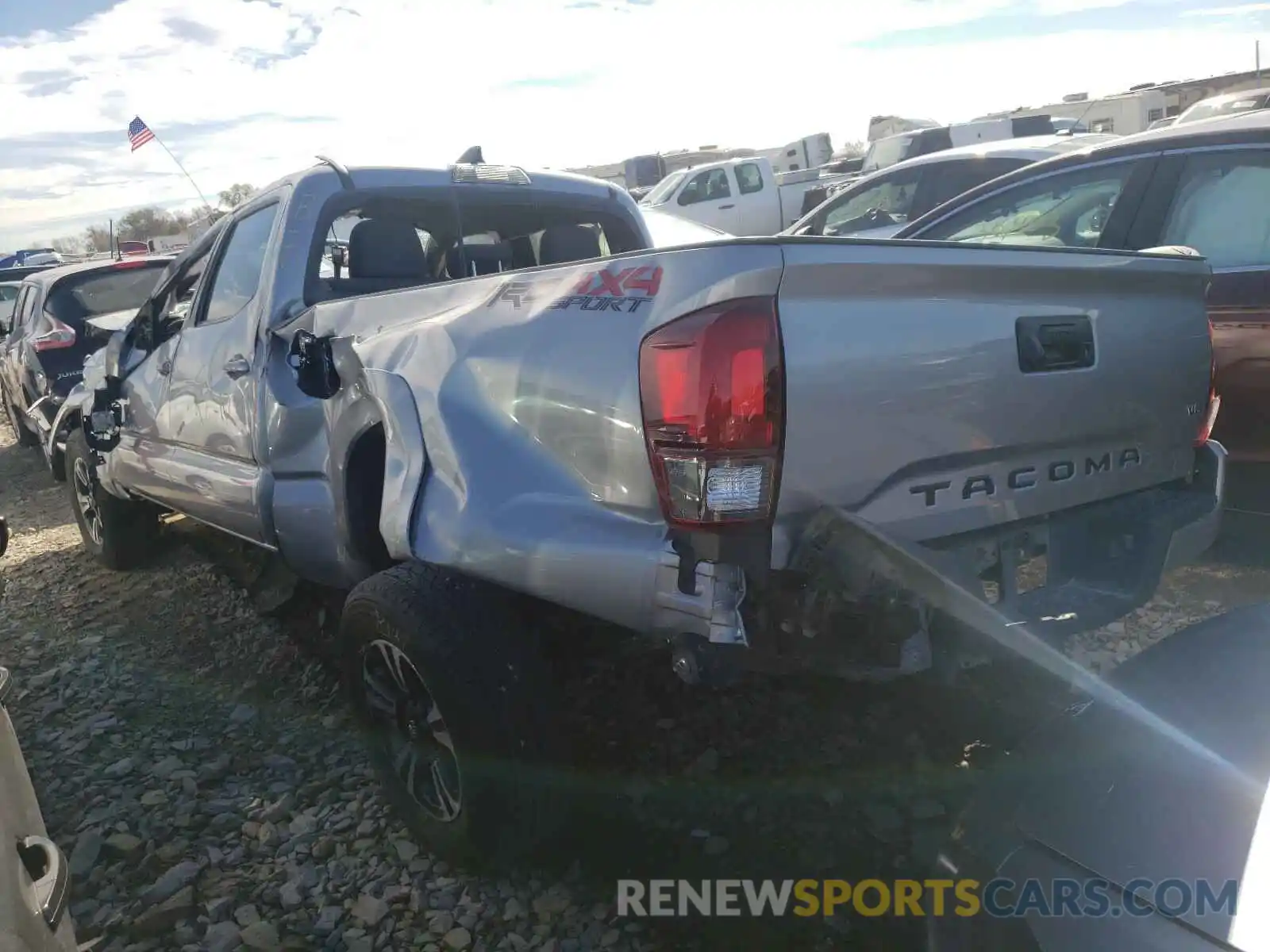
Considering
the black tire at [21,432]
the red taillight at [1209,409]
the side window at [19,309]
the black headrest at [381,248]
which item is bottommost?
the black tire at [21,432]

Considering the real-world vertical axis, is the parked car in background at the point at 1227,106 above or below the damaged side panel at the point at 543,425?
above

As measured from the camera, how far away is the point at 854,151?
32625mm

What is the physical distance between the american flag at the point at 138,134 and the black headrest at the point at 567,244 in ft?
22.6

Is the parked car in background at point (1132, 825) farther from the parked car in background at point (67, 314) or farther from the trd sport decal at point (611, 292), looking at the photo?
the parked car in background at point (67, 314)

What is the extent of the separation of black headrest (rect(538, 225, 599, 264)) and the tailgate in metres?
1.92

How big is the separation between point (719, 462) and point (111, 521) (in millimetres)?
4526

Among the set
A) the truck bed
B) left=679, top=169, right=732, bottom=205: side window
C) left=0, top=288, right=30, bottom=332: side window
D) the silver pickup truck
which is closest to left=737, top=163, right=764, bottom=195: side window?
left=679, top=169, right=732, bottom=205: side window

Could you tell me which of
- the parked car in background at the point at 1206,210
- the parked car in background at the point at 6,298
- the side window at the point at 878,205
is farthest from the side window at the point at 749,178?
the parked car in background at the point at 1206,210

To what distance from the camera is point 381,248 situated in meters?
3.43

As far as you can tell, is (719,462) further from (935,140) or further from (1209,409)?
(935,140)

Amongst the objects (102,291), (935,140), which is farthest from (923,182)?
(935,140)

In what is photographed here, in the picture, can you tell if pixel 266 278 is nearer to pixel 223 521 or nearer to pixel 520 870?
pixel 223 521

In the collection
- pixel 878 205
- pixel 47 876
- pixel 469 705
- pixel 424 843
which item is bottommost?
pixel 424 843

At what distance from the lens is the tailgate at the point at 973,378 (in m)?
1.93
